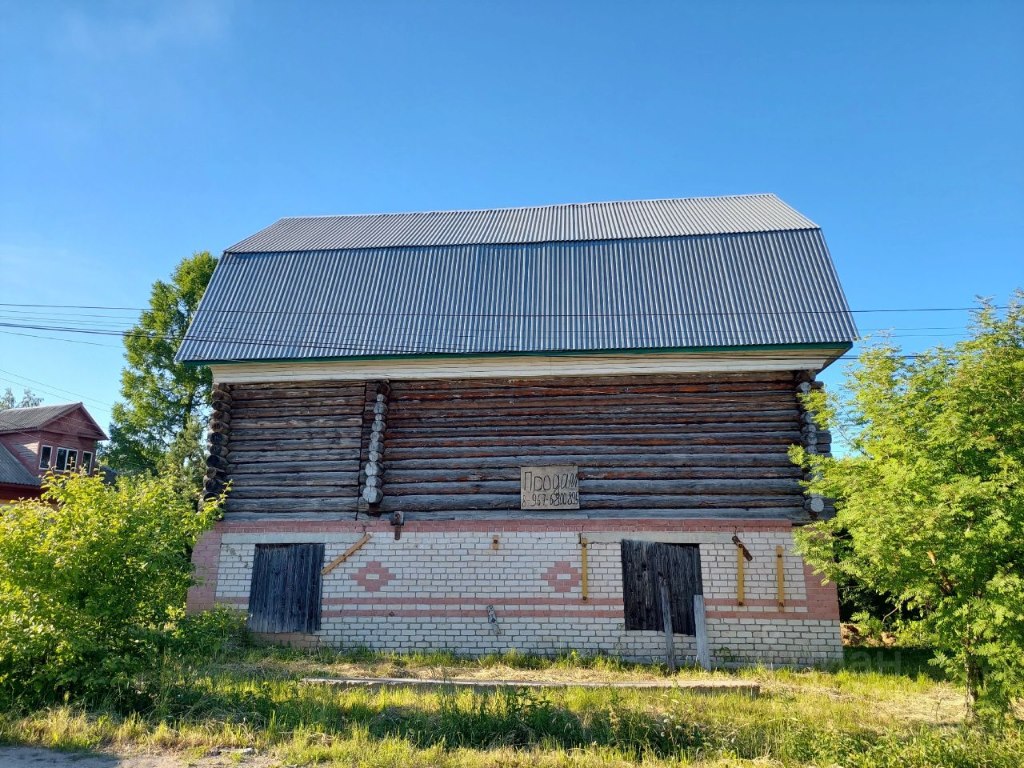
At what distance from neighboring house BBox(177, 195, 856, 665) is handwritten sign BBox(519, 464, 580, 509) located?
0.04 m

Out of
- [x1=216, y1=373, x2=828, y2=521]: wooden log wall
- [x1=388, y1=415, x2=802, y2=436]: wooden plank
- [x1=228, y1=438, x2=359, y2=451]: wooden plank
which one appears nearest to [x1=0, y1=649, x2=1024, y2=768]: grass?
[x1=216, y1=373, x2=828, y2=521]: wooden log wall

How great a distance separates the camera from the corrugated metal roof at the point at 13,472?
27234 mm

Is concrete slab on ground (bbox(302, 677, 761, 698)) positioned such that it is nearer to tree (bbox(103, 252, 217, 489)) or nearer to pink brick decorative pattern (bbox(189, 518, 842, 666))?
pink brick decorative pattern (bbox(189, 518, 842, 666))

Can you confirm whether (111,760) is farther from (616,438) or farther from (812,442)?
(812,442)

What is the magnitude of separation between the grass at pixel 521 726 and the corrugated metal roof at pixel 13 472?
2221 centimetres

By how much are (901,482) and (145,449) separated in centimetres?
2802

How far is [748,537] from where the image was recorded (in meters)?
13.0

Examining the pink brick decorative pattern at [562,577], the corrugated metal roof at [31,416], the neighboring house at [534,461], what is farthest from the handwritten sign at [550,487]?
the corrugated metal roof at [31,416]

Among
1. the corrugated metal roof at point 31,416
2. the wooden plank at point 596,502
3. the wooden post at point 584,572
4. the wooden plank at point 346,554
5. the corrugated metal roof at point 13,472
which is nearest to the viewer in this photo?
the wooden post at point 584,572

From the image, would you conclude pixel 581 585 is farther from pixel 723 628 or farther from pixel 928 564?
pixel 928 564

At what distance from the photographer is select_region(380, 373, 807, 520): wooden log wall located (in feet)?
43.8

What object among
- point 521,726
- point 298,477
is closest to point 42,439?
point 298,477

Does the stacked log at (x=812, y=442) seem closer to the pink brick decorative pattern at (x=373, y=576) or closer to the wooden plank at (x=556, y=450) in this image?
the wooden plank at (x=556, y=450)

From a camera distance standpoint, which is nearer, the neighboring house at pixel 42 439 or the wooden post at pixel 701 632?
the wooden post at pixel 701 632
